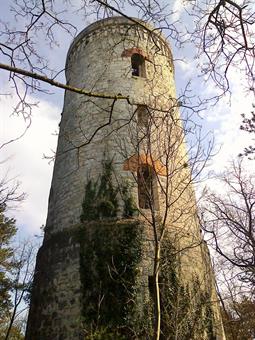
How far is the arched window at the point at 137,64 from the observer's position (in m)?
13.7

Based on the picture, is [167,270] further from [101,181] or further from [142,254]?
[101,181]

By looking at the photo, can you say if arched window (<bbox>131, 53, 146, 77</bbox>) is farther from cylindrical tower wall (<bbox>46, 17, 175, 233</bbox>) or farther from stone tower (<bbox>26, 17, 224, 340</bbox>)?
stone tower (<bbox>26, 17, 224, 340</bbox>)

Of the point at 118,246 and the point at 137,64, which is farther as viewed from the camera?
the point at 137,64

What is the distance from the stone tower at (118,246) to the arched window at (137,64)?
1.12 m

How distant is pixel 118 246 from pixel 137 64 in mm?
6976

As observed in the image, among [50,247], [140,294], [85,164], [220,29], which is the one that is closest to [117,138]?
[85,164]

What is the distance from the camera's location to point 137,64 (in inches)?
548

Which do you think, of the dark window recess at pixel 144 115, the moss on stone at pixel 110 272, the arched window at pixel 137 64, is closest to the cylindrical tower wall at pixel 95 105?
the arched window at pixel 137 64

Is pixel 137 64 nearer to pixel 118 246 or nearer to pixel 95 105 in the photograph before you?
pixel 95 105

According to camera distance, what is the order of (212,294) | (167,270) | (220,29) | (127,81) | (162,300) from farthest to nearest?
(127,81), (212,294), (167,270), (162,300), (220,29)

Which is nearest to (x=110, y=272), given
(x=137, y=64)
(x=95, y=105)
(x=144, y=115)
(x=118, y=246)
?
(x=118, y=246)

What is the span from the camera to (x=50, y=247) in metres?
10.6

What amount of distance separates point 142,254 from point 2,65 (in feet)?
21.1

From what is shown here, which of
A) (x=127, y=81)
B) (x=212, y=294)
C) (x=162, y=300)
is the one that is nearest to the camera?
(x=162, y=300)
